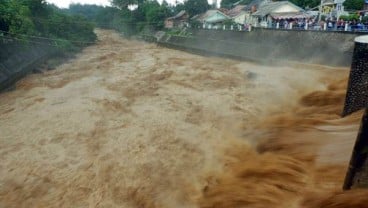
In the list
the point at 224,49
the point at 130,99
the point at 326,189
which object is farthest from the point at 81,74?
the point at 326,189

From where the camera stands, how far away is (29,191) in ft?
20.7

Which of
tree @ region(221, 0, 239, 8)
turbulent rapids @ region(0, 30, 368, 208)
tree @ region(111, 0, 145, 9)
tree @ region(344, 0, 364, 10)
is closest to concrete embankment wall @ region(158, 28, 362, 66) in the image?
turbulent rapids @ region(0, 30, 368, 208)

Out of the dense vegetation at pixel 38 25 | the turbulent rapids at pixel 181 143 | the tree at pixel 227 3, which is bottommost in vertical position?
the turbulent rapids at pixel 181 143

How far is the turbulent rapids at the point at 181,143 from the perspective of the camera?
19.1 ft

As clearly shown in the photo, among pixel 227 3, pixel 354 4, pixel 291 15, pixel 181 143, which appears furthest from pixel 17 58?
pixel 227 3

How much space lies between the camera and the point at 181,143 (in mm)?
8055

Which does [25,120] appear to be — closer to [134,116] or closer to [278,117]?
[134,116]

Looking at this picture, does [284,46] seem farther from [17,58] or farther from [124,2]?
[124,2]

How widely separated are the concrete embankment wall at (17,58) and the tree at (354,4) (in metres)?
21.6

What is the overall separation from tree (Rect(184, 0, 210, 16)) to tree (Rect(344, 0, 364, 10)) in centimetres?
1821

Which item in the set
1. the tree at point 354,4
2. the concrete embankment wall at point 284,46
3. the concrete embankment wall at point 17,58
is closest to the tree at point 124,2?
the concrete embankment wall at point 284,46

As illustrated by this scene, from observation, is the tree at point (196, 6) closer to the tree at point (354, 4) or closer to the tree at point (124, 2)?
the tree at point (124, 2)

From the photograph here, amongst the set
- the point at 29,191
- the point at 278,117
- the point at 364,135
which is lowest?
the point at 29,191

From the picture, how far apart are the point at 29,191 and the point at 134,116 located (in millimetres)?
4141
